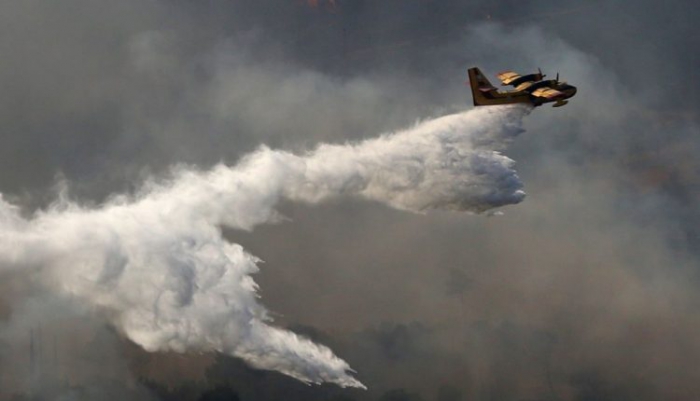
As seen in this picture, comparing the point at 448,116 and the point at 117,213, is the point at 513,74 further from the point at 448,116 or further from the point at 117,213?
the point at 117,213

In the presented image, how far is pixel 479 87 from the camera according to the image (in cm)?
8069

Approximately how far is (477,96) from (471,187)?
363 inches

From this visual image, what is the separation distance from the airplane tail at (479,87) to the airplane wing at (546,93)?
370cm

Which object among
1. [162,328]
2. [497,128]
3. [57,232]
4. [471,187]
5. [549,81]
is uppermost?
[549,81]

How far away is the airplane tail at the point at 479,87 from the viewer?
264 feet

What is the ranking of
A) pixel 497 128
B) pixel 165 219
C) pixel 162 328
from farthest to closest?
pixel 497 128 → pixel 165 219 → pixel 162 328

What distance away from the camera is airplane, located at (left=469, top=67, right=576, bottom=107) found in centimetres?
7919

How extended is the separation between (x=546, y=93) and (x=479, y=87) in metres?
5.79

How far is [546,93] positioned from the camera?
79.1 metres

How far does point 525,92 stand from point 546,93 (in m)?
1.86

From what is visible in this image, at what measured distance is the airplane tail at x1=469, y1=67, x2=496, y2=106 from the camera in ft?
264

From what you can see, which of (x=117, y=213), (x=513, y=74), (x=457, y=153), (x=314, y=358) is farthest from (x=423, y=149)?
(x=117, y=213)

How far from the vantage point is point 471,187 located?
2997 inches

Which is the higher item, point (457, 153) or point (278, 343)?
point (457, 153)
